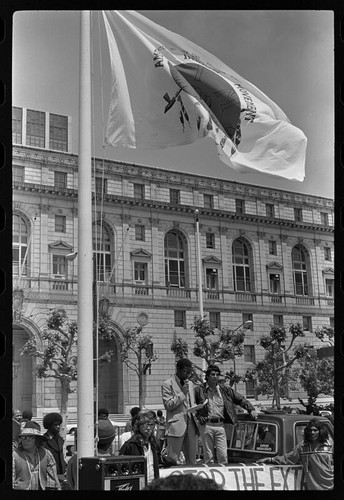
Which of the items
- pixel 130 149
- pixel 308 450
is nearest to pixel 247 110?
pixel 130 149

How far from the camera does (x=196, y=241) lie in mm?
7734

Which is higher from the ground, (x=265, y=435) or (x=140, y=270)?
(x=140, y=270)

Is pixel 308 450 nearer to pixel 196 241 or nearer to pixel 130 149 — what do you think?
pixel 196 241

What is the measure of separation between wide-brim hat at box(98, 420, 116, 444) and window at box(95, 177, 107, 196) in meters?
2.43

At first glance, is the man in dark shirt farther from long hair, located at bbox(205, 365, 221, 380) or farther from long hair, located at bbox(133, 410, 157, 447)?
long hair, located at bbox(133, 410, 157, 447)

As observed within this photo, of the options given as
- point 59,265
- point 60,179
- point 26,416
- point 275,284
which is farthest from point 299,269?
point 26,416

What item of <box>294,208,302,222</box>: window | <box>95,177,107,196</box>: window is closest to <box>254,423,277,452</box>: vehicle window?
<box>294,208,302,222</box>: window

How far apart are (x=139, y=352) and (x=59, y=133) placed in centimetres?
260

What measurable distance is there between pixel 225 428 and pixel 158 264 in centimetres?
173

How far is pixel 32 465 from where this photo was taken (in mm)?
6086

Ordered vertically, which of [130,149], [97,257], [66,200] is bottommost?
[97,257]

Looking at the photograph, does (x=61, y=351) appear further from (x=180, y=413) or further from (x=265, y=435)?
(x=265, y=435)

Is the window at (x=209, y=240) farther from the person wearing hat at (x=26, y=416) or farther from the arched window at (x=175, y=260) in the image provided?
the person wearing hat at (x=26, y=416)
